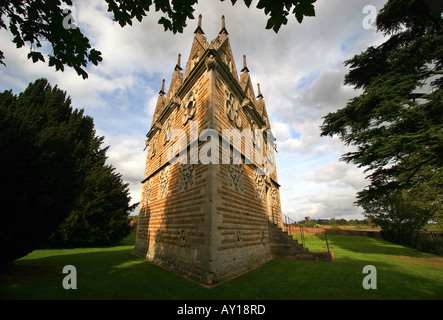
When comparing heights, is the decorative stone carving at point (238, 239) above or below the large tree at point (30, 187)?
below

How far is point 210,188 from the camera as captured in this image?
607 centimetres

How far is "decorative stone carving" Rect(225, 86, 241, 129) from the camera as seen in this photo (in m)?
8.84

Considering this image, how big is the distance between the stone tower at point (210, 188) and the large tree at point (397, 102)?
20.9ft

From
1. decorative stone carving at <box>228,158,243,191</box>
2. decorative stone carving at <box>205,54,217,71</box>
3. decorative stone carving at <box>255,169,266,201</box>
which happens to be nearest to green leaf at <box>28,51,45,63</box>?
decorative stone carving at <box>205,54,217,71</box>

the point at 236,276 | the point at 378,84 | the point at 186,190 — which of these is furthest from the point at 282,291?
the point at 378,84

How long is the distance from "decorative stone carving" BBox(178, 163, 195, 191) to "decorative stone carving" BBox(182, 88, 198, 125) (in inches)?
102

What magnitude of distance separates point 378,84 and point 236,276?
43.0 ft

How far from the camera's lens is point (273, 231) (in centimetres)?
1109

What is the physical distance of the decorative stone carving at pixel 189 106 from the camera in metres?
8.61

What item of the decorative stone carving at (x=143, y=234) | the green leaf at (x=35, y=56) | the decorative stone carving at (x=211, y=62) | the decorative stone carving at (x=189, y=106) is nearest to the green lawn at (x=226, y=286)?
the decorative stone carving at (x=143, y=234)

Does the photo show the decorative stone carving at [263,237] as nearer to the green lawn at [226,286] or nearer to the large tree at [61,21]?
the green lawn at [226,286]

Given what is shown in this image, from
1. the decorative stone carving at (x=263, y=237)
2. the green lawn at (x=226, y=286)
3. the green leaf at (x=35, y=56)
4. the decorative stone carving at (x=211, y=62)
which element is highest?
the decorative stone carving at (x=211, y=62)

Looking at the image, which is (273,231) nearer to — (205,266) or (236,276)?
(236,276)

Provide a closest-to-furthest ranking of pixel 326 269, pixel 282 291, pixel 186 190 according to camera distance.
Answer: pixel 282 291 → pixel 326 269 → pixel 186 190
